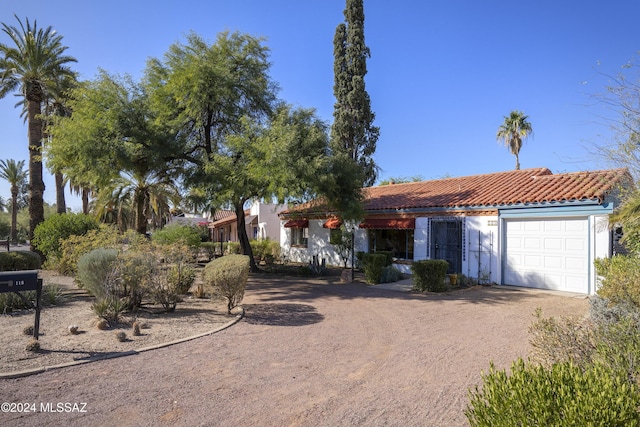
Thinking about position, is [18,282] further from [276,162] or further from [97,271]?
[276,162]

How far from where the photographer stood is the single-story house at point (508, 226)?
40.9 ft

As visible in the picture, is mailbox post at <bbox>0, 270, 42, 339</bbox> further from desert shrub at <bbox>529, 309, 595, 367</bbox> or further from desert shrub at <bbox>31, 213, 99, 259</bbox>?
desert shrub at <bbox>31, 213, 99, 259</bbox>

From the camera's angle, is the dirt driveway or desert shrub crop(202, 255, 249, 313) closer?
the dirt driveway

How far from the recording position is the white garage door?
12664 mm

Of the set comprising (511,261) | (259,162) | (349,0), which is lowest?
(511,261)

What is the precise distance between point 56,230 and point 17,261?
1.98 m

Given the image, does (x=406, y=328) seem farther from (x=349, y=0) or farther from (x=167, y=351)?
(x=349, y=0)

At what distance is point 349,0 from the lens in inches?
1147

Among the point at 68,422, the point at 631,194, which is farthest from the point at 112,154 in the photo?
the point at 631,194

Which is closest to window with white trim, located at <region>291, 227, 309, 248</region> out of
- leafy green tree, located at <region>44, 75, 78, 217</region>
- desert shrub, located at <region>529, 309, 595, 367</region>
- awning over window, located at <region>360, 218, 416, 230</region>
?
awning over window, located at <region>360, 218, 416, 230</region>

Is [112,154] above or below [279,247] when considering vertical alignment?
above

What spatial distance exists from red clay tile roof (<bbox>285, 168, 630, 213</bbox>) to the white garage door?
0.87 metres

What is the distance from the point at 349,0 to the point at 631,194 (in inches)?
1055

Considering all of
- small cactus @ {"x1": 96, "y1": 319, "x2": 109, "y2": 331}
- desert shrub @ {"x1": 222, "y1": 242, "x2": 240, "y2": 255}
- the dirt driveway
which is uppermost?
desert shrub @ {"x1": 222, "y1": 242, "x2": 240, "y2": 255}
